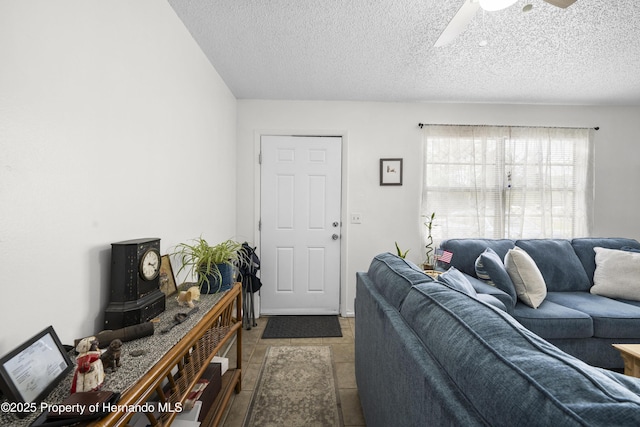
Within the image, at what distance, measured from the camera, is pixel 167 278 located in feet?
5.17

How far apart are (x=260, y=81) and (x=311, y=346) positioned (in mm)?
2592

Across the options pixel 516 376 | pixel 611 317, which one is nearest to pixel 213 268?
pixel 516 376

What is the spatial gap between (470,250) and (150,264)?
8.78 feet

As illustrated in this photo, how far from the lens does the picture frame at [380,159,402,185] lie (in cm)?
334

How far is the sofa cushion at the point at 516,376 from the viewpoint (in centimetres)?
47

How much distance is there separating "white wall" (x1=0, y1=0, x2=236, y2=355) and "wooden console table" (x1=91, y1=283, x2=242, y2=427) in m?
0.39

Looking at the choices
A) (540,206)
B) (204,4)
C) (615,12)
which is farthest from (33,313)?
(540,206)

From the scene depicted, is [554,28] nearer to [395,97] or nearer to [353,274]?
[395,97]

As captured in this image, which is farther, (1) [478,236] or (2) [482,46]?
(1) [478,236]

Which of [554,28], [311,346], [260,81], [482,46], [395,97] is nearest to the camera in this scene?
[554,28]

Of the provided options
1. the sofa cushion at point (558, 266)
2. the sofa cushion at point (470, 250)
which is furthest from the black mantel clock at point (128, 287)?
the sofa cushion at point (558, 266)

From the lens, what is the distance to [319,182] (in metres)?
3.34

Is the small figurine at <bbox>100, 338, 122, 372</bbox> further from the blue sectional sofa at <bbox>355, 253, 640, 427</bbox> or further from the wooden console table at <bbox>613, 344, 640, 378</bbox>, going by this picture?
the wooden console table at <bbox>613, 344, 640, 378</bbox>

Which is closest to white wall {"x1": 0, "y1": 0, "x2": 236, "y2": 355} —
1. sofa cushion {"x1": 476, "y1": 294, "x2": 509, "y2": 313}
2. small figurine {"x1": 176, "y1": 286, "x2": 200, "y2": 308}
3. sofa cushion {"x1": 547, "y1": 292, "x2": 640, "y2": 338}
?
small figurine {"x1": 176, "y1": 286, "x2": 200, "y2": 308}
